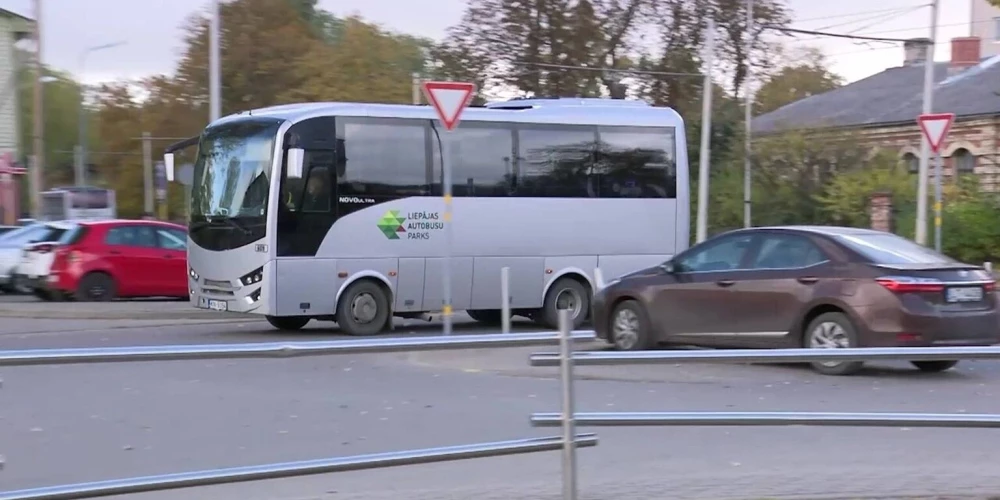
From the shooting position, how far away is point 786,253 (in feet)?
44.0

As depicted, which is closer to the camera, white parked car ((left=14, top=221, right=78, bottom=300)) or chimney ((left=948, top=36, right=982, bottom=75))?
white parked car ((left=14, top=221, right=78, bottom=300))

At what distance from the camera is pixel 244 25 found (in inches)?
2488

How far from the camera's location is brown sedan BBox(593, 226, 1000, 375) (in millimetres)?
12430

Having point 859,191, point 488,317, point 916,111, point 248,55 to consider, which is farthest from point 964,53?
point 488,317

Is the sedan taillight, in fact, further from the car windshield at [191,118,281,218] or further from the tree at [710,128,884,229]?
the tree at [710,128,884,229]

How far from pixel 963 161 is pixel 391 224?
3291cm

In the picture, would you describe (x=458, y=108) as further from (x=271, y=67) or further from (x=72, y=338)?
(x=271, y=67)

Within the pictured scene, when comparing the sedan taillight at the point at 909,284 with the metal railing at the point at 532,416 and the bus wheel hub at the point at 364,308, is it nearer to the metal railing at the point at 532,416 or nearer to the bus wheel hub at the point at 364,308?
the metal railing at the point at 532,416

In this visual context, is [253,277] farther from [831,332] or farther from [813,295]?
[831,332]

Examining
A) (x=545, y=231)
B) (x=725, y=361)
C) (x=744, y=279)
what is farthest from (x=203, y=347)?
(x=545, y=231)

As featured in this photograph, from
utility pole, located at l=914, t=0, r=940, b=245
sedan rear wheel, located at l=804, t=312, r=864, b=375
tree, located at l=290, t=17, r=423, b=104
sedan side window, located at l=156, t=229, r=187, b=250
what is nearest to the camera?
sedan rear wheel, located at l=804, t=312, r=864, b=375

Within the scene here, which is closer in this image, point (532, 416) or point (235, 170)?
point (532, 416)

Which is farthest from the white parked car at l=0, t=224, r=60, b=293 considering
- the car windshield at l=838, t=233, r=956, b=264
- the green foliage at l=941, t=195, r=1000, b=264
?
the green foliage at l=941, t=195, r=1000, b=264

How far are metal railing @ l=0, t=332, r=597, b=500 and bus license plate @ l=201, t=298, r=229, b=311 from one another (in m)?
12.9
